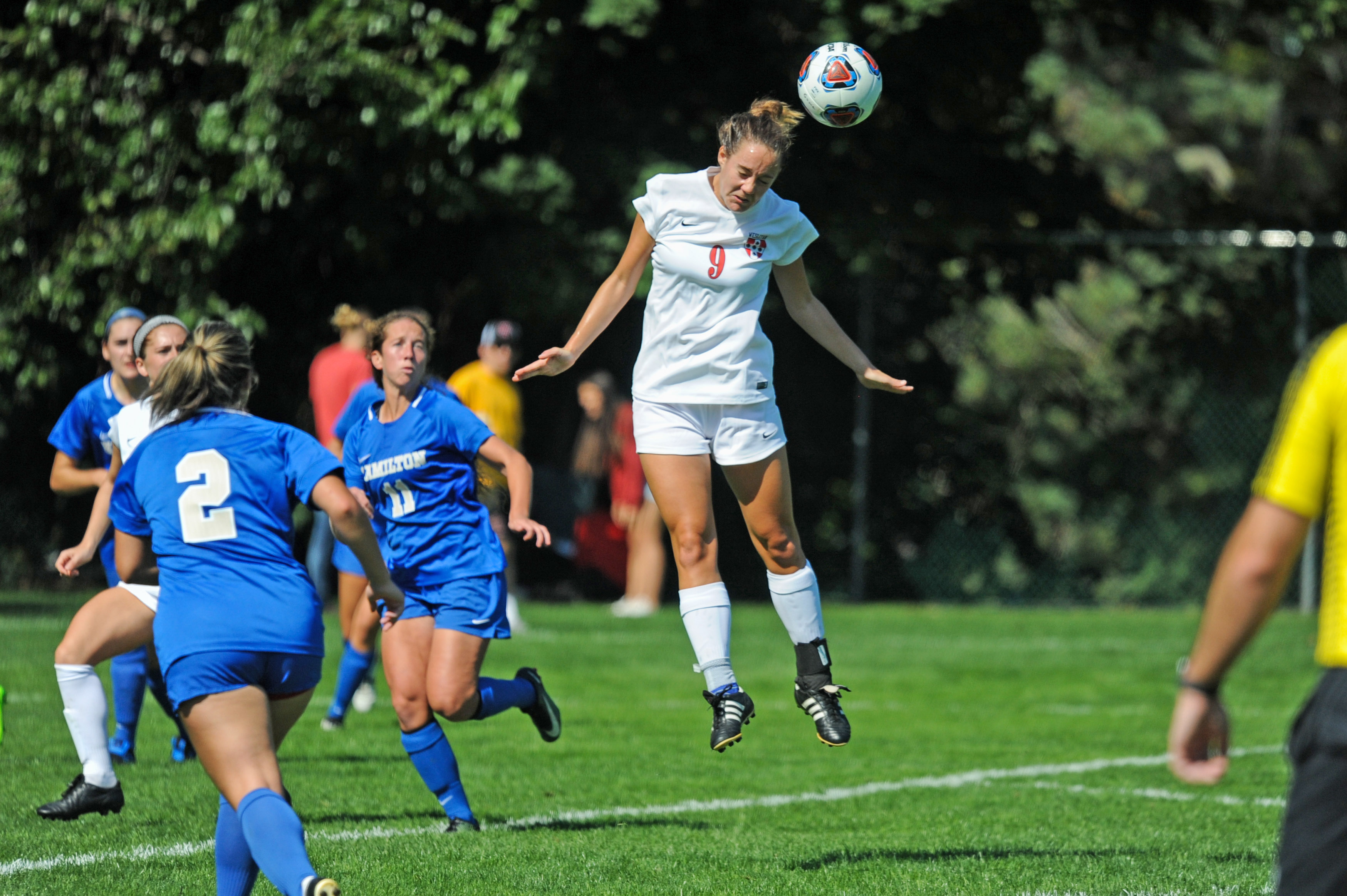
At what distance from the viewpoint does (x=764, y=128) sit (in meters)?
5.30

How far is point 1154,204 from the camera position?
79.4 feet

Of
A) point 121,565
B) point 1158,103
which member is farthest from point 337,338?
point 1158,103

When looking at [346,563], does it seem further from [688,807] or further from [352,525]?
[352,525]

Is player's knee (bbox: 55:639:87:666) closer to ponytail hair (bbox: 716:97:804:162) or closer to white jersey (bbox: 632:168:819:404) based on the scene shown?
white jersey (bbox: 632:168:819:404)

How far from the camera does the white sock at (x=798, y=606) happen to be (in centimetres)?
571

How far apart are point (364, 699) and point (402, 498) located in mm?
3586

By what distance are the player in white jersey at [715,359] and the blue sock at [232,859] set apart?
179 cm

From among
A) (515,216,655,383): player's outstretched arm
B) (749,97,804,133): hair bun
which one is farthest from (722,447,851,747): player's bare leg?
(749,97,804,133): hair bun

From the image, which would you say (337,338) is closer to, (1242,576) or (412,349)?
(412,349)

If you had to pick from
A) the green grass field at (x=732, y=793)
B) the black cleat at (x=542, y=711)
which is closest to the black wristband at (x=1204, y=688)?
the green grass field at (x=732, y=793)

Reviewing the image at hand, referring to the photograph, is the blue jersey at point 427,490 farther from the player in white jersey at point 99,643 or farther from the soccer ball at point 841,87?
the soccer ball at point 841,87

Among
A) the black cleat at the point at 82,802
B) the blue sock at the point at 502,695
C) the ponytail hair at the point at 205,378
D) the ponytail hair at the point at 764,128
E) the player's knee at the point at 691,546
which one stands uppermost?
the ponytail hair at the point at 764,128

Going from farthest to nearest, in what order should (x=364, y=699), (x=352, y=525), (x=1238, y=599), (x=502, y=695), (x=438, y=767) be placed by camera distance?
(x=364, y=699) → (x=502, y=695) → (x=438, y=767) → (x=352, y=525) → (x=1238, y=599)

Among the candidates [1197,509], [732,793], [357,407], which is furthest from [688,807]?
[1197,509]
